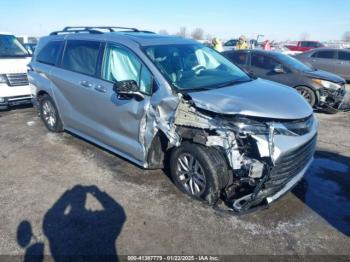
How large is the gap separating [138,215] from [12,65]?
5.86m

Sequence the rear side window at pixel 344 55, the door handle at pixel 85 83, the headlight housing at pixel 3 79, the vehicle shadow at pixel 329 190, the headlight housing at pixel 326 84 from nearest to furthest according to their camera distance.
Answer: the vehicle shadow at pixel 329 190
the door handle at pixel 85 83
the headlight housing at pixel 3 79
the headlight housing at pixel 326 84
the rear side window at pixel 344 55

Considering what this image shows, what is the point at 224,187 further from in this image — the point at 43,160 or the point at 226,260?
the point at 43,160

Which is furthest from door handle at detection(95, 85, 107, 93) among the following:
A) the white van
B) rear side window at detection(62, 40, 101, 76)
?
the white van

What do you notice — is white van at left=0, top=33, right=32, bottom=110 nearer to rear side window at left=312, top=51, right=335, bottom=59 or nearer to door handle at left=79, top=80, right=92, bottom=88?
door handle at left=79, top=80, right=92, bottom=88

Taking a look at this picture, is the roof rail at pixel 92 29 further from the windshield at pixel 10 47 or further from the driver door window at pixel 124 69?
the windshield at pixel 10 47

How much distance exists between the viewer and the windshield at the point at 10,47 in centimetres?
819

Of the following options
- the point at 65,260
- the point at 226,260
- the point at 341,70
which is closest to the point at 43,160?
the point at 65,260

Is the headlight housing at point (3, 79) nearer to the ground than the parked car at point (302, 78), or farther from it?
farther from it

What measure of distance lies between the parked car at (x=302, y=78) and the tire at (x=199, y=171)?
4.62 meters

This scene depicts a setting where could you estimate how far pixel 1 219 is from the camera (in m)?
3.47

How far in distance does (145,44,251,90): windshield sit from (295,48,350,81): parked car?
1048cm

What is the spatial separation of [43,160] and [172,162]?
7.69ft

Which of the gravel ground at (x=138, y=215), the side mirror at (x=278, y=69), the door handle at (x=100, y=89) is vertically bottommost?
the gravel ground at (x=138, y=215)

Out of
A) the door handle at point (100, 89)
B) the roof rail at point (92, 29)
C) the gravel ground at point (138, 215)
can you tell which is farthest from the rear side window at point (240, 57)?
the door handle at point (100, 89)
